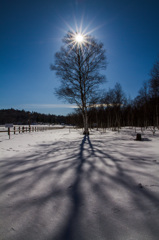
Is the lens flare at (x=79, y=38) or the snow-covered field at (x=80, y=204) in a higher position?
the lens flare at (x=79, y=38)

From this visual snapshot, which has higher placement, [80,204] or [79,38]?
[79,38]

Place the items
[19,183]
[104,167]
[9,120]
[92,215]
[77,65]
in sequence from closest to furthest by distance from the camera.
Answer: [92,215] < [19,183] < [104,167] < [77,65] < [9,120]

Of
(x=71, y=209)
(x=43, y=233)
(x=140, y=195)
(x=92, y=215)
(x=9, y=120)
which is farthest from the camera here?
(x=9, y=120)

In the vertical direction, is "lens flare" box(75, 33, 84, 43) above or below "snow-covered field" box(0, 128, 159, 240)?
above

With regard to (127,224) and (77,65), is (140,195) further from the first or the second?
(77,65)

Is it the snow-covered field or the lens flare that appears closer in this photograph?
the snow-covered field

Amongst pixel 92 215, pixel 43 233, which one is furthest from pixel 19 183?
pixel 92 215

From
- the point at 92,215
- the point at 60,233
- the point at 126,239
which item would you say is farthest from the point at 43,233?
the point at 126,239

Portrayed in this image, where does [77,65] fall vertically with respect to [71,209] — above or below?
above

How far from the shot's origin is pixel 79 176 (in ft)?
8.05

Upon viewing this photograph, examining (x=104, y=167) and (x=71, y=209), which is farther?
(x=104, y=167)

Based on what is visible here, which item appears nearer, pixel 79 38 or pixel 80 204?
pixel 80 204

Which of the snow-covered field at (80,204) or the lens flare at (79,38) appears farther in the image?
the lens flare at (79,38)

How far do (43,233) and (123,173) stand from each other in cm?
189
